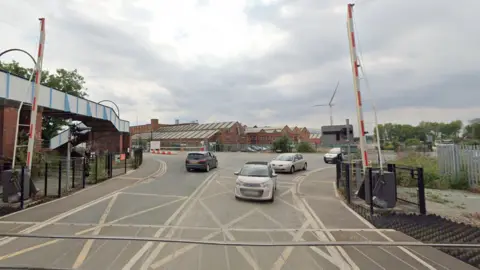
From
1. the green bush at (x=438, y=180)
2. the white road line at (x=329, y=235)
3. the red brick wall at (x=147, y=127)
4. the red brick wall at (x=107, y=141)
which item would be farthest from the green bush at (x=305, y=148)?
the red brick wall at (x=147, y=127)

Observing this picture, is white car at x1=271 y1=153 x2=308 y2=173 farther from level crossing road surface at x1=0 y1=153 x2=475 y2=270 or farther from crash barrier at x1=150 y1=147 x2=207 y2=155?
crash barrier at x1=150 y1=147 x2=207 y2=155

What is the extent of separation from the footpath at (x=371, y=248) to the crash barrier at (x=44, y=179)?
940cm

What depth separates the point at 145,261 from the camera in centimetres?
451

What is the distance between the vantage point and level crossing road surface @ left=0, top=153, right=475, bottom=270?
4520 millimetres

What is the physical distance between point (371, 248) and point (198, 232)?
3.79 meters

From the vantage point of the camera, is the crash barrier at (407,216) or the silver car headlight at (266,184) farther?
the silver car headlight at (266,184)

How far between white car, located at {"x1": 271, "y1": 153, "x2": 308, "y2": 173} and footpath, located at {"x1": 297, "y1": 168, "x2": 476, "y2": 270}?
970 centimetres

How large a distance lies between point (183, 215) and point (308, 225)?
3.67 meters

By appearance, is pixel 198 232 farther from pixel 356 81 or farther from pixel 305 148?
pixel 305 148

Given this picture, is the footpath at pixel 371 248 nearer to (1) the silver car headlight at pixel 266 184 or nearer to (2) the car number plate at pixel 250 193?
(1) the silver car headlight at pixel 266 184

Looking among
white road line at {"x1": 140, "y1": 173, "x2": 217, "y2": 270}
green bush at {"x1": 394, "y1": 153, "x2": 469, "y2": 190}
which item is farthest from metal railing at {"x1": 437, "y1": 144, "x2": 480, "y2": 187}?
white road line at {"x1": 140, "y1": 173, "x2": 217, "y2": 270}

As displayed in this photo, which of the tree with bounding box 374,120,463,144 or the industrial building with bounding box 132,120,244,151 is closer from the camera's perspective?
the industrial building with bounding box 132,120,244,151

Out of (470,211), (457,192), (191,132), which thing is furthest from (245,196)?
(191,132)

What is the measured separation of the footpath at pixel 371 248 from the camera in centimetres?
452
